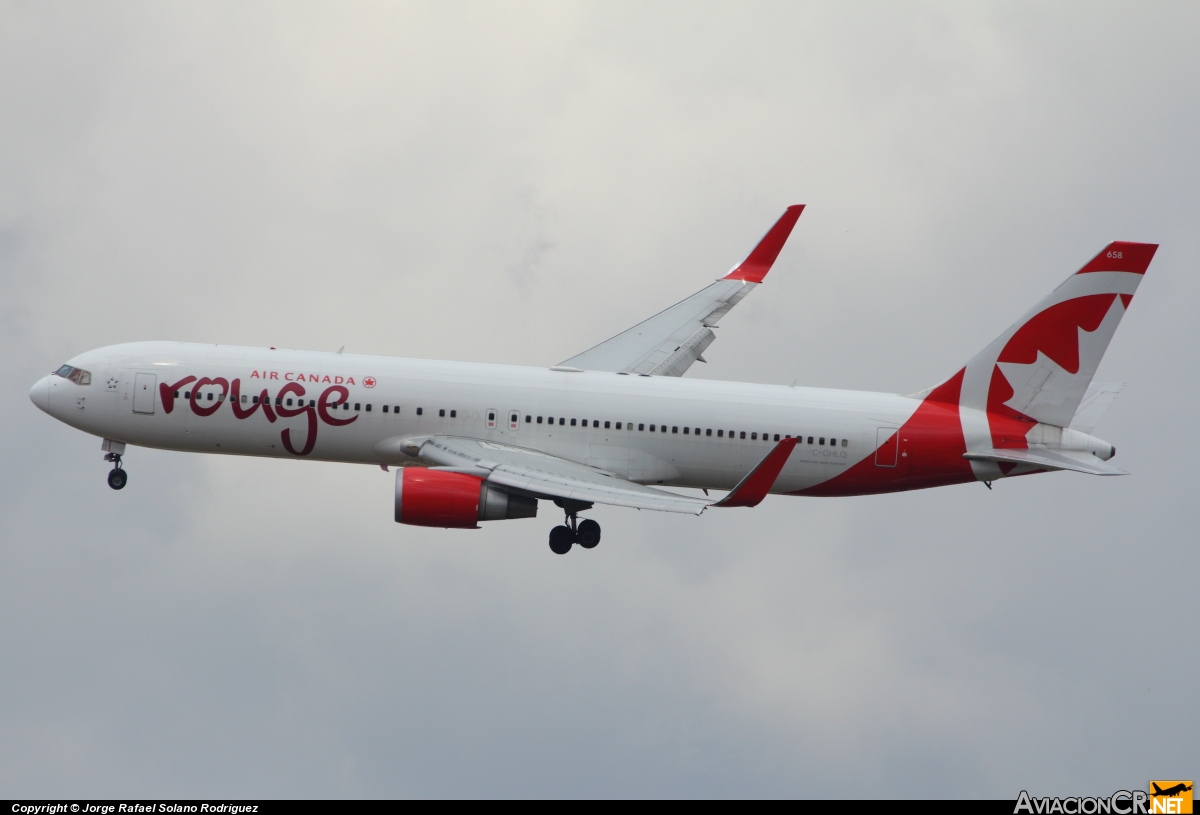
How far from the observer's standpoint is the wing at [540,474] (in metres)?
52.8

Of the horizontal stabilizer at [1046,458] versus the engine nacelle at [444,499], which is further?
the horizontal stabilizer at [1046,458]

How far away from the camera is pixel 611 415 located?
58.2m

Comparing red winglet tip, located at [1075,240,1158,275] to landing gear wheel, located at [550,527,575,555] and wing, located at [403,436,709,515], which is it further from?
landing gear wheel, located at [550,527,575,555]

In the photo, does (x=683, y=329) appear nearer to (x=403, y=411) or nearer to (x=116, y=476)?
(x=403, y=411)

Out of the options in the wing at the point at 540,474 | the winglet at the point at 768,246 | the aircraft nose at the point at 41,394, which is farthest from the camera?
the winglet at the point at 768,246

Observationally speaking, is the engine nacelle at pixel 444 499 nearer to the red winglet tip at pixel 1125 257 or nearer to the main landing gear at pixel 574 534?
the main landing gear at pixel 574 534

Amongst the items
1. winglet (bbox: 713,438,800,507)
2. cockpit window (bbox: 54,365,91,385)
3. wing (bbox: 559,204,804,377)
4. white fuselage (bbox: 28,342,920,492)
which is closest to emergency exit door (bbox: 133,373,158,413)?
white fuselage (bbox: 28,342,920,492)

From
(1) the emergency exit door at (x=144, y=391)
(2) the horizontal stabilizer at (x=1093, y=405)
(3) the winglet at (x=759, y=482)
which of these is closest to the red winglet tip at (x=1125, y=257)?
(2) the horizontal stabilizer at (x=1093, y=405)

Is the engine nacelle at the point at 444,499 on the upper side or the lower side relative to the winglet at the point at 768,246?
lower

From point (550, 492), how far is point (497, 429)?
516 centimetres

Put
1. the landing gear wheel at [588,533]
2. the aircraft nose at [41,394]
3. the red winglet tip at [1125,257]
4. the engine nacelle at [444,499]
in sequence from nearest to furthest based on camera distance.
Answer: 1. the engine nacelle at [444,499]
2. the landing gear wheel at [588,533]
3. the aircraft nose at [41,394]
4. the red winglet tip at [1125,257]

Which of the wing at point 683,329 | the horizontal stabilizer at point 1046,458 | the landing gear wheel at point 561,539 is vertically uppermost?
the wing at point 683,329

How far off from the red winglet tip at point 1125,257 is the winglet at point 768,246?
1710 cm

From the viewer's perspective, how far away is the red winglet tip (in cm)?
5962
